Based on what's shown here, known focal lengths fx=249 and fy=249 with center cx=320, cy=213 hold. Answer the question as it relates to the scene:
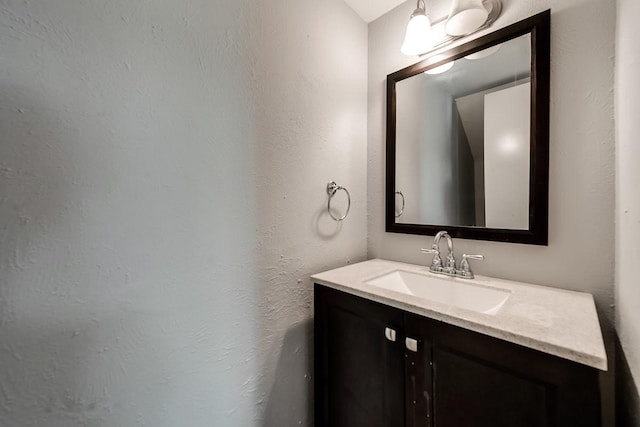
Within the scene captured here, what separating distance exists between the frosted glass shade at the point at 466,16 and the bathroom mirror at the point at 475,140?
0.21 ft

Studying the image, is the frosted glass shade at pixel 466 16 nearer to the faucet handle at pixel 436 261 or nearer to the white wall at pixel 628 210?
the white wall at pixel 628 210

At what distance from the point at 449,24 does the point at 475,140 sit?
50 centimetres

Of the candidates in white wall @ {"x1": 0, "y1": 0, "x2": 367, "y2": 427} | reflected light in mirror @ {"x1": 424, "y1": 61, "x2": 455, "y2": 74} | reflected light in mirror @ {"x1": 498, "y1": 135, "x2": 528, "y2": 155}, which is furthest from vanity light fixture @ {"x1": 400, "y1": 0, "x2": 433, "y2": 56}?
reflected light in mirror @ {"x1": 498, "y1": 135, "x2": 528, "y2": 155}

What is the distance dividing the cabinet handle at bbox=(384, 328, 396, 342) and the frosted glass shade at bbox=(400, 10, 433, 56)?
1.20 metres

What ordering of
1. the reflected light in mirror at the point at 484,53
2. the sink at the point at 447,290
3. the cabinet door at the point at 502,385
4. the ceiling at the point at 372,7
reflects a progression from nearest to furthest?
the cabinet door at the point at 502,385 → the sink at the point at 447,290 → the reflected light in mirror at the point at 484,53 → the ceiling at the point at 372,7

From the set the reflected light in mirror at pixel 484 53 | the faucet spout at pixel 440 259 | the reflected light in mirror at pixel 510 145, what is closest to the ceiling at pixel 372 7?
the reflected light in mirror at pixel 484 53

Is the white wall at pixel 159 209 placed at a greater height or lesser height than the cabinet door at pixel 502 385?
Result: greater

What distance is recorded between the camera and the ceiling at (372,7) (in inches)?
49.9

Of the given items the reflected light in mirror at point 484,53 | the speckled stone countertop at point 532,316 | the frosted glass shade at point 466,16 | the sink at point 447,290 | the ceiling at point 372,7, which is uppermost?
the ceiling at point 372,7

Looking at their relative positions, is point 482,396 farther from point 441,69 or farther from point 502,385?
point 441,69

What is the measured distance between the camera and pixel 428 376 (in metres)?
0.72

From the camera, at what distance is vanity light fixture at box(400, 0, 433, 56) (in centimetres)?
110

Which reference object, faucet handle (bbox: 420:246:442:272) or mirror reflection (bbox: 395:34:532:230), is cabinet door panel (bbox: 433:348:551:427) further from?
mirror reflection (bbox: 395:34:532:230)

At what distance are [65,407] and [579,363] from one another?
3.69ft
